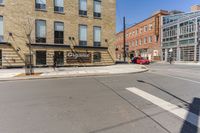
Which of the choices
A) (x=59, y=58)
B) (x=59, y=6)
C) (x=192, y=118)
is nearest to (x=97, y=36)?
(x=59, y=58)

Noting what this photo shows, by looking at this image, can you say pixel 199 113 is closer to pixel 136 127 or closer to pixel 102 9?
pixel 136 127

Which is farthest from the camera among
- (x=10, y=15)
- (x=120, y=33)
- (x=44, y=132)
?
(x=120, y=33)

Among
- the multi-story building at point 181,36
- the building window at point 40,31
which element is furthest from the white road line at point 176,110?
the multi-story building at point 181,36

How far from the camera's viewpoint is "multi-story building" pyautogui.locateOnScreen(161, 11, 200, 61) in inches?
1328

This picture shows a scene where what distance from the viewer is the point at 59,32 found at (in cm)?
2244

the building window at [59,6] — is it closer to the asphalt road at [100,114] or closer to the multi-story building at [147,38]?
the asphalt road at [100,114]

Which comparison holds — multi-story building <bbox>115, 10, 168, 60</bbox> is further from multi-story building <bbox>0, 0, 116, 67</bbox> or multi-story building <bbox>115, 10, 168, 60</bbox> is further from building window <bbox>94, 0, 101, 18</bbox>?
building window <bbox>94, 0, 101, 18</bbox>

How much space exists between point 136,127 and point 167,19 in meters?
43.5

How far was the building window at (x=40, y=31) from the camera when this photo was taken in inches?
838

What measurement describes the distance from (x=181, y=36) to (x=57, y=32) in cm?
2993

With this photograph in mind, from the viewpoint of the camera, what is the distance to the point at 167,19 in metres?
41.3

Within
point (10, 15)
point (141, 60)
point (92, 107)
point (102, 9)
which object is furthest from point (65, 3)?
point (92, 107)

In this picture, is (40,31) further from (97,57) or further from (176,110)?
(176,110)

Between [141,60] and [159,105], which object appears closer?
[159,105]
